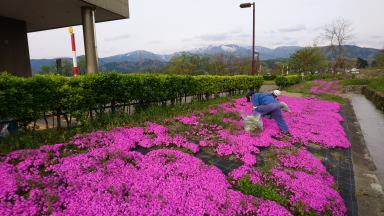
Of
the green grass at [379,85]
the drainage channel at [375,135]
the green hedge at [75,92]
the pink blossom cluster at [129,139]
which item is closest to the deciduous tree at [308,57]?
the green grass at [379,85]

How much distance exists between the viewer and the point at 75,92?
5.29m

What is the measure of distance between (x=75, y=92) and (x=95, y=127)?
120 cm

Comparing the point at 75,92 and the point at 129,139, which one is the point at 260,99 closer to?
the point at 129,139

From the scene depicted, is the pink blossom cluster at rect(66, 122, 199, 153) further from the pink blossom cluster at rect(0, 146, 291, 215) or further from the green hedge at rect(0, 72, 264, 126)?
the green hedge at rect(0, 72, 264, 126)

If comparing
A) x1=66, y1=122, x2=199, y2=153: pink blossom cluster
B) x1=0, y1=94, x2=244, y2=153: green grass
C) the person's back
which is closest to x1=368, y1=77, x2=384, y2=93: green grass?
→ the person's back

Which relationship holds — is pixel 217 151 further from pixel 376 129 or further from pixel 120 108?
pixel 376 129

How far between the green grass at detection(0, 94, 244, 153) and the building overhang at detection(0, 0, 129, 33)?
17.2ft

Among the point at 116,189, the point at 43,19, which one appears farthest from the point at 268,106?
the point at 43,19

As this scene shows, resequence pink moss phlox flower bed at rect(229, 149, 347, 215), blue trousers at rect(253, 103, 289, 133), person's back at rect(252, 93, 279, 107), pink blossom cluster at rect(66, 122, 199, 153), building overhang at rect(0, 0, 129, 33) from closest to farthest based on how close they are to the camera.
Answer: pink moss phlox flower bed at rect(229, 149, 347, 215), pink blossom cluster at rect(66, 122, 199, 153), blue trousers at rect(253, 103, 289, 133), person's back at rect(252, 93, 279, 107), building overhang at rect(0, 0, 129, 33)

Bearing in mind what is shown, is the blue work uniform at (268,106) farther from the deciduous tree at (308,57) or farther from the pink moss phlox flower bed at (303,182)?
the deciduous tree at (308,57)

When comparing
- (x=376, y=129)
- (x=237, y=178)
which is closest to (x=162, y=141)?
(x=237, y=178)

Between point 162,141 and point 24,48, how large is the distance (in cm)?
1353

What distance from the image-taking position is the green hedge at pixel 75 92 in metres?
→ 4.23

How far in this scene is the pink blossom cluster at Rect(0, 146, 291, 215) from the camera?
2443 mm
